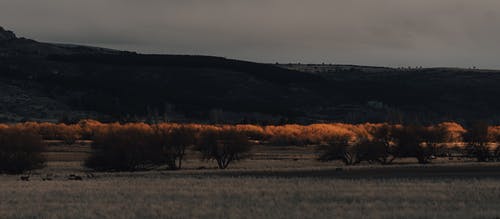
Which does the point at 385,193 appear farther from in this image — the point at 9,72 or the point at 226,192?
the point at 9,72

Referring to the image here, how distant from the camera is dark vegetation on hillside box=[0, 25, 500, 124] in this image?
15925 centimetres

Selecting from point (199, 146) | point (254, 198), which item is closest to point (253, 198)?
point (254, 198)

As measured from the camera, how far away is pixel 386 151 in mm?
77312

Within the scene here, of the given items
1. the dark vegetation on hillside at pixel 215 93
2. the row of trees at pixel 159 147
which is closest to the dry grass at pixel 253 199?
the row of trees at pixel 159 147

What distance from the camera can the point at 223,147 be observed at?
7331 cm

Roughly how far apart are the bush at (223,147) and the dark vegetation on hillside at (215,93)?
75363 mm

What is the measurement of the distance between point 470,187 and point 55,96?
130615 millimetres

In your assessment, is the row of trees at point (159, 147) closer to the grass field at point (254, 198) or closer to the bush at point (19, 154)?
the bush at point (19, 154)

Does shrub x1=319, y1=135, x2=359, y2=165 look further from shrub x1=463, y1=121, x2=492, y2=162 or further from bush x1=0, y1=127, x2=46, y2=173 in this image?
bush x1=0, y1=127, x2=46, y2=173

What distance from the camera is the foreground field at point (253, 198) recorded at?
2902 cm

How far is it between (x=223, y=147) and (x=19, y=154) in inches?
645

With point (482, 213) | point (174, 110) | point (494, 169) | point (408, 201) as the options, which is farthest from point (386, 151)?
point (174, 110)

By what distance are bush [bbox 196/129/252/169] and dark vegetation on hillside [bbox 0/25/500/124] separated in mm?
75363

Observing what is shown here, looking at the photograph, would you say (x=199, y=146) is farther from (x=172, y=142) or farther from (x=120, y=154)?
(x=120, y=154)
